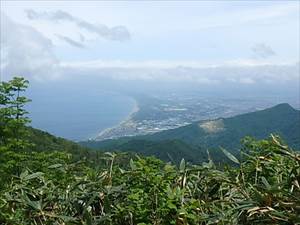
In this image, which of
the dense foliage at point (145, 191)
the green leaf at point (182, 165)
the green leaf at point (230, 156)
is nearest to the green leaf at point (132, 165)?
the dense foliage at point (145, 191)

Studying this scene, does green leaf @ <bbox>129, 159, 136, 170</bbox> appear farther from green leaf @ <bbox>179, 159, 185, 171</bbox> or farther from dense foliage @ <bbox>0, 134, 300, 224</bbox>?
green leaf @ <bbox>179, 159, 185, 171</bbox>

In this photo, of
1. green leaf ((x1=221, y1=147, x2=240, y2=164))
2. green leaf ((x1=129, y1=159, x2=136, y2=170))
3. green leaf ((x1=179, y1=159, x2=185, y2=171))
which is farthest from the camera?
green leaf ((x1=129, y1=159, x2=136, y2=170))

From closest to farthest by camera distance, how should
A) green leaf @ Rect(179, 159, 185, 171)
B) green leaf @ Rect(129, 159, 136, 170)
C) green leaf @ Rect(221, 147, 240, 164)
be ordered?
green leaf @ Rect(221, 147, 240, 164) → green leaf @ Rect(179, 159, 185, 171) → green leaf @ Rect(129, 159, 136, 170)

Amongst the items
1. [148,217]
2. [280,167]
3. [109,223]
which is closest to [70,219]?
[109,223]

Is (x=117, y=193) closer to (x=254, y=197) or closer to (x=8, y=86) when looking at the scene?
(x=254, y=197)

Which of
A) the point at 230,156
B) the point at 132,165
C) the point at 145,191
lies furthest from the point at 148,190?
the point at 230,156

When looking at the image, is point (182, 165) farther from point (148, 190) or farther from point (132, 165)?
point (132, 165)

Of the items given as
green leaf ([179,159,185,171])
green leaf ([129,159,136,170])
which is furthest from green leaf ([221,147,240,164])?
green leaf ([129,159,136,170])

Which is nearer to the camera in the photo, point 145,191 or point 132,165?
point 145,191

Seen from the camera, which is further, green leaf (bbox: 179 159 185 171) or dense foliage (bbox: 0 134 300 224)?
green leaf (bbox: 179 159 185 171)

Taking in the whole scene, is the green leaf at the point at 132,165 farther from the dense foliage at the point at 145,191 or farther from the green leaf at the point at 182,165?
the green leaf at the point at 182,165

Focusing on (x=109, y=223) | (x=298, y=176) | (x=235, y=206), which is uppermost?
(x=298, y=176)
